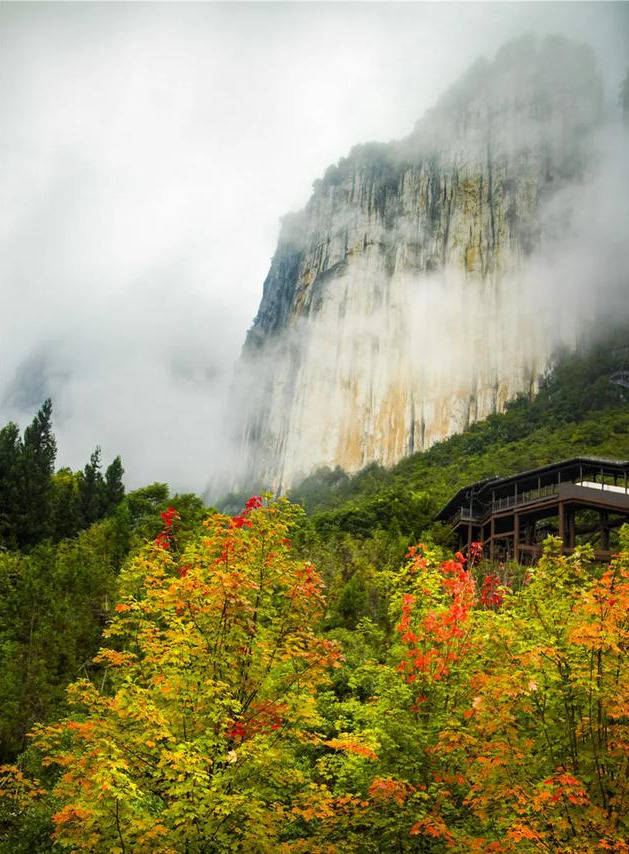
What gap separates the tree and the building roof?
32.3 m

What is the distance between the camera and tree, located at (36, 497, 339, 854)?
738 cm

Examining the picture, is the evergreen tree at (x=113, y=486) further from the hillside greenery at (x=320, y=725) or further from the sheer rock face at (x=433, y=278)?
the sheer rock face at (x=433, y=278)

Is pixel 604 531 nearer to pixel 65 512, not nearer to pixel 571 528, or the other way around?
pixel 571 528

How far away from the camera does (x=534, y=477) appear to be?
41.9 metres

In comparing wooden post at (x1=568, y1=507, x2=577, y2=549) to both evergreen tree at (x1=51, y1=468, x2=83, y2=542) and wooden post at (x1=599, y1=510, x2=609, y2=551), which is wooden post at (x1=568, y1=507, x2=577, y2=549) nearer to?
wooden post at (x1=599, y1=510, x2=609, y2=551)

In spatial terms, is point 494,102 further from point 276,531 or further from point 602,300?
point 276,531

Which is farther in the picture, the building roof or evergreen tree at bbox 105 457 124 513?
evergreen tree at bbox 105 457 124 513

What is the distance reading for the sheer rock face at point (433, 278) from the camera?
11075 cm

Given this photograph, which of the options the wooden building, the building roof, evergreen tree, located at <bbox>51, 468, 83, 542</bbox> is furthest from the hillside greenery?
evergreen tree, located at <bbox>51, 468, 83, 542</bbox>

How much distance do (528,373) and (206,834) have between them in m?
103

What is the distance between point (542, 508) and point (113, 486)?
119 feet

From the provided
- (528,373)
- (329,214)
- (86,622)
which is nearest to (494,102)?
(329,214)

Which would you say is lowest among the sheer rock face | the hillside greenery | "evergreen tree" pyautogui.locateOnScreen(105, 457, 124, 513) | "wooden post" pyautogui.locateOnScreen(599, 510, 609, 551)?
the hillside greenery

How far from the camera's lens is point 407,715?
1000 cm
